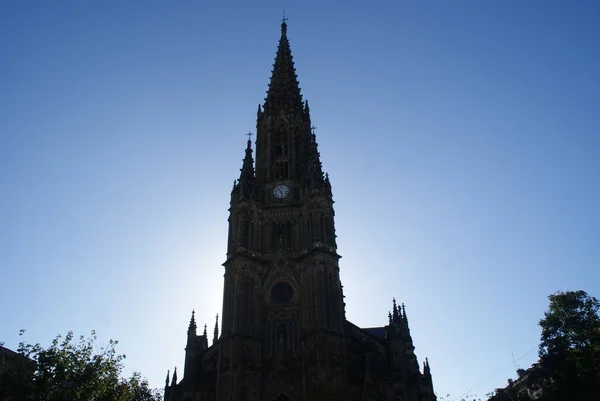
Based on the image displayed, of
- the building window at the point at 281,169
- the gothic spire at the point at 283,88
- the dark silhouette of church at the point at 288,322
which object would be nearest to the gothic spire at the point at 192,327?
the dark silhouette of church at the point at 288,322

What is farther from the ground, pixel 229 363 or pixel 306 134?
pixel 306 134

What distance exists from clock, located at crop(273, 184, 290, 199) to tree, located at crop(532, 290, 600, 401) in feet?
81.5

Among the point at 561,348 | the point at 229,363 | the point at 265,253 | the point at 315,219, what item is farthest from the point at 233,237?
the point at 561,348

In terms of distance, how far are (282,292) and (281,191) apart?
10.9 metres

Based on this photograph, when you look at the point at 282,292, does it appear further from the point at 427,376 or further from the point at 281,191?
the point at 427,376

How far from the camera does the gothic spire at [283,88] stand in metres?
59.8

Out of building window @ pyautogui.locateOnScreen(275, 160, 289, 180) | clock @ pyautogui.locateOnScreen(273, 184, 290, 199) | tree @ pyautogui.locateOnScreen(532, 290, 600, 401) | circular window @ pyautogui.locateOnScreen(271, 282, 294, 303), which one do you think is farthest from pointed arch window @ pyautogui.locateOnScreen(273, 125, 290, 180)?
tree @ pyautogui.locateOnScreen(532, 290, 600, 401)

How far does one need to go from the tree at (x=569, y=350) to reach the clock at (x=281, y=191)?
24.8 metres

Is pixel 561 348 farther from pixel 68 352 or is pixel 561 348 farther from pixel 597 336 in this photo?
pixel 68 352

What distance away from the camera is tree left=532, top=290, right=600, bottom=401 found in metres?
34.8

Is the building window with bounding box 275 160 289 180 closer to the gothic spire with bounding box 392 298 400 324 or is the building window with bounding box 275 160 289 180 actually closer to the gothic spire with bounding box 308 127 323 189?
the gothic spire with bounding box 308 127 323 189

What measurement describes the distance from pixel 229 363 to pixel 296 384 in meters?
5.32

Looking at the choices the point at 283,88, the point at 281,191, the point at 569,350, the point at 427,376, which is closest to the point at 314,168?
the point at 281,191

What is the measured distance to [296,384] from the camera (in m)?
40.2
